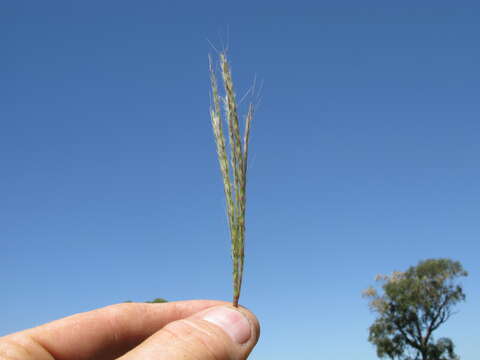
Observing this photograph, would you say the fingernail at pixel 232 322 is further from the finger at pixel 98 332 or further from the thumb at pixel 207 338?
the finger at pixel 98 332

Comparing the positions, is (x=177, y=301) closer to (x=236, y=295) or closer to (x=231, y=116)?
(x=236, y=295)

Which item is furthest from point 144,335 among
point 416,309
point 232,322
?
point 416,309

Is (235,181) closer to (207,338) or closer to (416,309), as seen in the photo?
(207,338)

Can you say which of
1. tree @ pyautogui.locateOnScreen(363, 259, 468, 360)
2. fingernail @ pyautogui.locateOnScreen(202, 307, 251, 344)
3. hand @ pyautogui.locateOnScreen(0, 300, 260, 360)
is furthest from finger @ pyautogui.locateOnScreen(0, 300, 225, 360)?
tree @ pyautogui.locateOnScreen(363, 259, 468, 360)

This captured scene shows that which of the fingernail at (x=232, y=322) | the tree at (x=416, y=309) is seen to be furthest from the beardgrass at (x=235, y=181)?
the tree at (x=416, y=309)

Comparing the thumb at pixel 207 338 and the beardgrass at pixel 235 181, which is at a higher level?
the beardgrass at pixel 235 181

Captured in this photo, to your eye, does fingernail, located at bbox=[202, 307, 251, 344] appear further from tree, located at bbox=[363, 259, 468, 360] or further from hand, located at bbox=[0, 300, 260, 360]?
tree, located at bbox=[363, 259, 468, 360]
